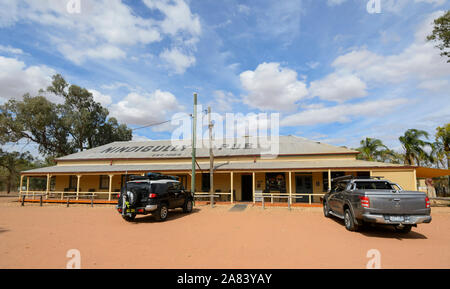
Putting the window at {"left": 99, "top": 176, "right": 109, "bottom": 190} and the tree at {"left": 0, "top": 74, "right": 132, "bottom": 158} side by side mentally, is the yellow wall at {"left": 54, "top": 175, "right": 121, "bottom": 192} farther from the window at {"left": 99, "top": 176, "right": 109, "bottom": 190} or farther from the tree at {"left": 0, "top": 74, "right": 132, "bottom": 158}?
the tree at {"left": 0, "top": 74, "right": 132, "bottom": 158}

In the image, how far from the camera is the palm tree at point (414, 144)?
26.1 metres

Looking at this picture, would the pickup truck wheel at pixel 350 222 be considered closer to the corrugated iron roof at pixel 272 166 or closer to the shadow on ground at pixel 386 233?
the shadow on ground at pixel 386 233

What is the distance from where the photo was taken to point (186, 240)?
21.9 feet

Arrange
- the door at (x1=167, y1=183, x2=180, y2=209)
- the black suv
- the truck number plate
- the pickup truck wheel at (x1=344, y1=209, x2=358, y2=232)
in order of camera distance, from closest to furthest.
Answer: the truck number plate → the pickup truck wheel at (x1=344, y1=209, x2=358, y2=232) → the black suv → the door at (x1=167, y1=183, x2=180, y2=209)

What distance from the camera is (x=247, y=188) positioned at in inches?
767

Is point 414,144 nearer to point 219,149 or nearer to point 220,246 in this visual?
point 219,149

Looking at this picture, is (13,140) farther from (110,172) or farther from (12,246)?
(12,246)

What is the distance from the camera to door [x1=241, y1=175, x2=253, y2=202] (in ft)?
63.2

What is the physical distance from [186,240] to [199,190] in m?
13.6

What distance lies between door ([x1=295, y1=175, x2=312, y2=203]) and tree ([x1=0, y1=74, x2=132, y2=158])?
34117 millimetres

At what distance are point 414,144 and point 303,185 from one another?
58.3ft

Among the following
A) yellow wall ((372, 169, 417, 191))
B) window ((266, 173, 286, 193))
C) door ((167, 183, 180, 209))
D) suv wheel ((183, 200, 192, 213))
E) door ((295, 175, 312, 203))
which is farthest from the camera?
window ((266, 173, 286, 193))

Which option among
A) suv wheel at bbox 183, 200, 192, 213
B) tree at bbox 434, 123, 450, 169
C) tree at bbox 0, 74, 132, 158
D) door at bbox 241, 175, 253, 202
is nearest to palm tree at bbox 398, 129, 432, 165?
tree at bbox 434, 123, 450, 169
